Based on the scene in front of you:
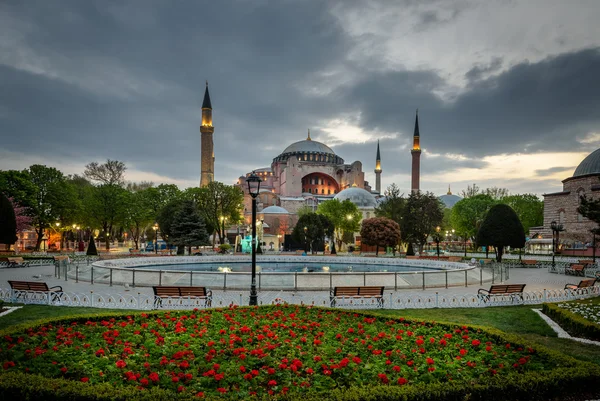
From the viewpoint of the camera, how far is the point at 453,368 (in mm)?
5145

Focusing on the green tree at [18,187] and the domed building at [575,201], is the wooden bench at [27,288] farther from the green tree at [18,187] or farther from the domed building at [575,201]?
the domed building at [575,201]

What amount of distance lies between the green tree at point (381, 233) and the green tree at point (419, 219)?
2142 mm

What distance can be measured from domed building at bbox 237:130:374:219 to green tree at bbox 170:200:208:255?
34.5 metres

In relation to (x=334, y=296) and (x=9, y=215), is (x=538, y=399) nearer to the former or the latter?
(x=334, y=296)

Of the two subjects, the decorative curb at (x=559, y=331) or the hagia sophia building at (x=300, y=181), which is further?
the hagia sophia building at (x=300, y=181)

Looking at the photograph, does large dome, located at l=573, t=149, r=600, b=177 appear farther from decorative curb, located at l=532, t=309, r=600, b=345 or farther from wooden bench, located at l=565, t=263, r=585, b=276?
decorative curb, located at l=532, t=309, r=600, b=345

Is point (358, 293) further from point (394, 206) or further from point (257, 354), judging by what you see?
point (394, 206)

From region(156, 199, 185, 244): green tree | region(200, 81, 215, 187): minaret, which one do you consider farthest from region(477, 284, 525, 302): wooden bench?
region(200, 81, 215, 187): minaret

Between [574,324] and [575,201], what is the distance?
129 feet

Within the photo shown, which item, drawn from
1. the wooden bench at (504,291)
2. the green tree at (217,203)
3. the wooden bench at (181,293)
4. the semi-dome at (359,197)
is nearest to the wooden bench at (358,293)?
the wooden bench at (504,291)

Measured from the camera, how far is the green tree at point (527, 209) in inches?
2079

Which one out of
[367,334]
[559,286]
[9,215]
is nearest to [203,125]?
[9,215]

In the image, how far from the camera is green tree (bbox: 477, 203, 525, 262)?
2653cm

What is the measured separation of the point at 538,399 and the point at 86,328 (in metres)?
7.19
